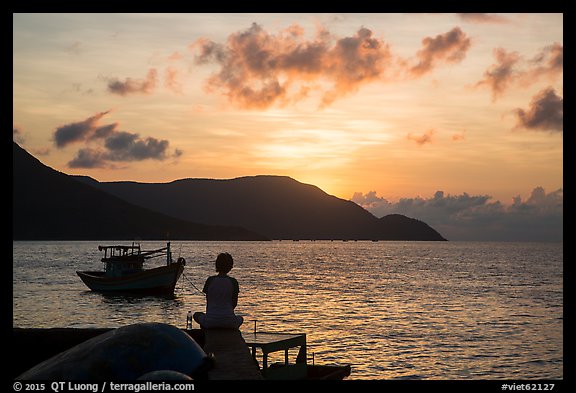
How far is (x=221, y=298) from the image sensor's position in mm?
11289

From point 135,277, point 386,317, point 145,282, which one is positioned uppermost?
point 135,277

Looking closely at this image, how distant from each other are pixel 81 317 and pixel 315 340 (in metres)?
26.2

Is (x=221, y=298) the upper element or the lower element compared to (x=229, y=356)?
upper

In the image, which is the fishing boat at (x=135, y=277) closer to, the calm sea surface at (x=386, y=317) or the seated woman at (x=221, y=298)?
the calm sea surface at (x=386, y=317)

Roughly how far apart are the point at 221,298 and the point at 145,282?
62.7m

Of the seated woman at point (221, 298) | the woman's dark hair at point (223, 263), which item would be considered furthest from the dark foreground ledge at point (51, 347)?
the woman's dark hair at point (223, 263)

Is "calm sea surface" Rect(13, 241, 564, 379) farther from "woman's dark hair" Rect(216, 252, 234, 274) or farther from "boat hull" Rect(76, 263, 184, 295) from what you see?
"woman's dark hair" Rect(216, 252, 234, 274)

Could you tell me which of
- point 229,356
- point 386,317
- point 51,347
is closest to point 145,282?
point 386,317

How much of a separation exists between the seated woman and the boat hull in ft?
201

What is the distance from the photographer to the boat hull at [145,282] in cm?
7156

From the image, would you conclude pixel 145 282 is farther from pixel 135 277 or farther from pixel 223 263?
pixel 223 263
